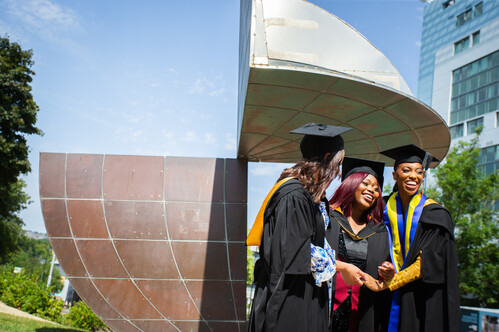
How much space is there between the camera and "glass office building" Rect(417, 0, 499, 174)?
108 feet

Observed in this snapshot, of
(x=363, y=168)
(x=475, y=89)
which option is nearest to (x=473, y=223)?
(x=363, y=168)

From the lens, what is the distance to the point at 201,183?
9297 mm

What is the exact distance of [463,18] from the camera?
135ft

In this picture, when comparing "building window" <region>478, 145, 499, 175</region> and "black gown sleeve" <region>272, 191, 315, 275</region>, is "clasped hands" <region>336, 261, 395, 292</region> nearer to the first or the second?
"black gown sleeve" <region>272, 191, 315, 275</region>

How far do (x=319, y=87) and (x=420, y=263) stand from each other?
3.72 meters

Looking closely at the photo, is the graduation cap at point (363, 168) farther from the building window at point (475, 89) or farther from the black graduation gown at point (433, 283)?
the building window at point (475, 89)

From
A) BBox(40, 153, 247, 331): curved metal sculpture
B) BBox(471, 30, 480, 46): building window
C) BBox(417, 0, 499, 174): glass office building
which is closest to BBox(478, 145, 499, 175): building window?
BBox(417, 0, 499, 174): glass office building

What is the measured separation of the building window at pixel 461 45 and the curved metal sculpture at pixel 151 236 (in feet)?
120

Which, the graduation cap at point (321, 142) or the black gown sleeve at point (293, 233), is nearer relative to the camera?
the black gown sleeve at point (293, 233)

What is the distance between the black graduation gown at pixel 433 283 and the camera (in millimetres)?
2959

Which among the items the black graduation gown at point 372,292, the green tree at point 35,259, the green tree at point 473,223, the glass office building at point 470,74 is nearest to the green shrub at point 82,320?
the black graduation gown at point 372,292

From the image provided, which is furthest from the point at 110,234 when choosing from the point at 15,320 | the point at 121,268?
the point at 15,320

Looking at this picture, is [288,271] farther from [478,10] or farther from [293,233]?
[478,10]

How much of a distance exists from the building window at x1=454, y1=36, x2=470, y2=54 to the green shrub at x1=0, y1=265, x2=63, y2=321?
38.6 m
